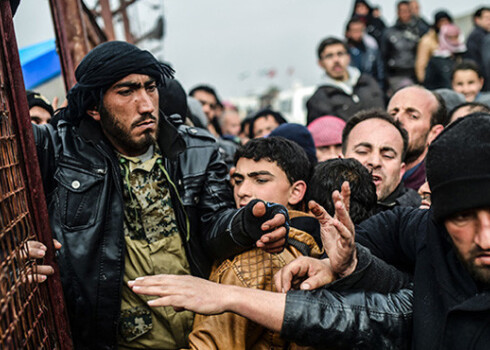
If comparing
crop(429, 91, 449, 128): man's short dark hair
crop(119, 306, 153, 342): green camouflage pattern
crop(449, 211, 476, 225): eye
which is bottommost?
crop(119, 306, 153, 342): green camouflage pattern

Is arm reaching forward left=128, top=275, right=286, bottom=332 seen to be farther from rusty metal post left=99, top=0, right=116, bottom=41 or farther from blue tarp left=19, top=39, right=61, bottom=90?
rusty metal post left=99, top=0, right=116, bottom=41

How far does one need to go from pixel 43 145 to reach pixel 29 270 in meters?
0.81

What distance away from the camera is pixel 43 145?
2408mm

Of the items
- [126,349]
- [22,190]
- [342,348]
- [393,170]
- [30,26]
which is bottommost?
[126,349]

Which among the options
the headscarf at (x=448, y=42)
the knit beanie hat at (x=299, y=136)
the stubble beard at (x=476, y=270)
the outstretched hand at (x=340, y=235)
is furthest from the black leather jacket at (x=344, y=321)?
the headscarf at (x=448, y=42)

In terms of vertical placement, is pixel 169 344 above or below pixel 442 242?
below

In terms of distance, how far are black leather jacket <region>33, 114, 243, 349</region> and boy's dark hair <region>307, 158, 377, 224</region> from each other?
51cm

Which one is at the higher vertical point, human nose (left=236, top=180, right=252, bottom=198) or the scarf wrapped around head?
the scarf wrapped around head

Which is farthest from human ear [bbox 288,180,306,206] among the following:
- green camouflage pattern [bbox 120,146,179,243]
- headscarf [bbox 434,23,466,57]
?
headscarf [bbox 434,23,466,57]

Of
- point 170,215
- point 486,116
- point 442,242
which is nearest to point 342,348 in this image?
point 442,242

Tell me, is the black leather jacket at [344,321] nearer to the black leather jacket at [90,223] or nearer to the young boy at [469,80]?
the black leather jacket at [90,223]

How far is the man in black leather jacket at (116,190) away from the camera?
235 centimetres

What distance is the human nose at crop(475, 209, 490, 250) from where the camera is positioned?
158 cm

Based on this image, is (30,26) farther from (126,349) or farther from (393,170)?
(393,170)
